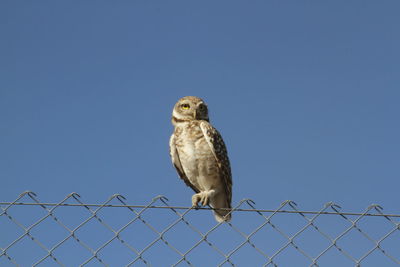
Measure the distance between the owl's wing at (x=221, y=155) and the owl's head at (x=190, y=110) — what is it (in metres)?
0.55

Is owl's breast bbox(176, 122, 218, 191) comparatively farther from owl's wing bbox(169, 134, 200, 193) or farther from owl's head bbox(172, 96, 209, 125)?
owl's head bbox(172, 96, 209, 125)

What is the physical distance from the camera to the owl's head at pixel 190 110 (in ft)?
22.4

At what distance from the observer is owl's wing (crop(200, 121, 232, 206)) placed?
239 inches

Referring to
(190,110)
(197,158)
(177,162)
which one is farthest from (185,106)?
(197,158)

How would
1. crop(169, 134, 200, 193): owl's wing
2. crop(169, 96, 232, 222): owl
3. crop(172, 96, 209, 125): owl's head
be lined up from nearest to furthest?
crop(169, 96, 232, 222): owl → crop(169, 134, 200, 193): owl's wing → crop(172, 96, 209, 125): owl's head

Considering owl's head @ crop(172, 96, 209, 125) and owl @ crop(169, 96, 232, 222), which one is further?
owl's head @ crop(172, 96, 209, 125)

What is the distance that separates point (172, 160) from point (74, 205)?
264 cm

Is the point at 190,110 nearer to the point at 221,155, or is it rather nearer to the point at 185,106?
the point at 185,106

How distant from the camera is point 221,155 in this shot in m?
6.11

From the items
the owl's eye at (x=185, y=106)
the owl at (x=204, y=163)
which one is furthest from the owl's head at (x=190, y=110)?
the owl at (x=204, y=163)

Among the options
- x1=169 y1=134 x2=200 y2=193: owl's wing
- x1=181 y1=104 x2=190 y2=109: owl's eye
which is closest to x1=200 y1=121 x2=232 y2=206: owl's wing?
x1=169 y1=134 x2=200 y2=193: owl's wing

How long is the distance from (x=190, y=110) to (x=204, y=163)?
951 mm

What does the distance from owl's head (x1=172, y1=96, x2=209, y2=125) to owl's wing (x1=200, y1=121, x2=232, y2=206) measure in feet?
1.80

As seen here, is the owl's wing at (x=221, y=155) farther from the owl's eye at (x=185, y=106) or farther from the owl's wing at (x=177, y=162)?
the owl's eye at (x=185, y=106)
